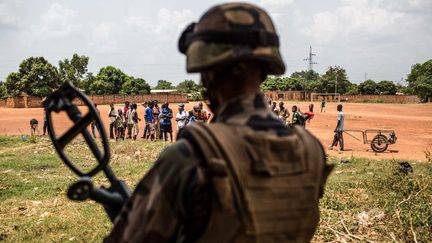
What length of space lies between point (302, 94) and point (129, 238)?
67.2m

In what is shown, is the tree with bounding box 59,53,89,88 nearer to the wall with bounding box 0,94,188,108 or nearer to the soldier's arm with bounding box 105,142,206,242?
the wall with bounding box 0,94,188,108

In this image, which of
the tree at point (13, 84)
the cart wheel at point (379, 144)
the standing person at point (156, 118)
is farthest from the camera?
the tree at point (13, 84)

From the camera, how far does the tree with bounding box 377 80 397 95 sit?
67.6 m

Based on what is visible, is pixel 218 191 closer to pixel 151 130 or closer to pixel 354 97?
pixel 151 130

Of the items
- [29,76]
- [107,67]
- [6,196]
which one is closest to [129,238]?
[6,196]

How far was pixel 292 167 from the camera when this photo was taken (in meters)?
1.36

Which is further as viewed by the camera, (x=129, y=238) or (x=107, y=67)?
(x=107, y=67)

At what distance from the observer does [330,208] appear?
615cm

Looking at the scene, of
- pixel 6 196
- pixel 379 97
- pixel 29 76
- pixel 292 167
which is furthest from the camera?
pixel 379 97

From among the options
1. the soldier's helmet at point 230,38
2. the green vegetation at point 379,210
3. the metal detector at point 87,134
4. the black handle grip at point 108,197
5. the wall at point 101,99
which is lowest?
the green vegetation at point 379,210

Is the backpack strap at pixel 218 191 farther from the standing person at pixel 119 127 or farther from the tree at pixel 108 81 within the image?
the tree at pixel 108 81

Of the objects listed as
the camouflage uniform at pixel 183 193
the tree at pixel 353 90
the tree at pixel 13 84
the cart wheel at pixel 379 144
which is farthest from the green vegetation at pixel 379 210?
the tree at pixel 353 90

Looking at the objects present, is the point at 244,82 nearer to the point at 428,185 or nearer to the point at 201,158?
the point at 201,158

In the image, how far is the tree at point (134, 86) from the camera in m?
66.1
